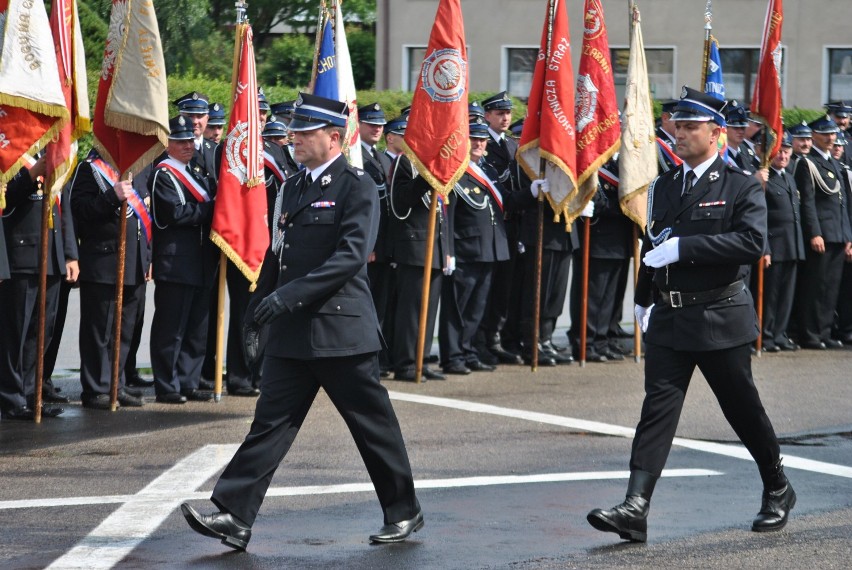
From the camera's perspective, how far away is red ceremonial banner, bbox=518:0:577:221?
40.1 feet

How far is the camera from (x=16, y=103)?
9.27m

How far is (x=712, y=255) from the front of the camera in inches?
260

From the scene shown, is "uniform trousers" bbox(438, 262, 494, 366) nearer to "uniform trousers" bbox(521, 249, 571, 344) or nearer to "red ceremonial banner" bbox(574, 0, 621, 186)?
"uniform trousers" bbox(521, 249, 571, 344)

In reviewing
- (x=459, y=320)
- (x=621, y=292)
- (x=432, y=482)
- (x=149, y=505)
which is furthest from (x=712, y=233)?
(x=621, y=292)

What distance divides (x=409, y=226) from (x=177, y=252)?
2.19 m

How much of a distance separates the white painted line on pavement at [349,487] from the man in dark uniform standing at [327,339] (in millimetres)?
911

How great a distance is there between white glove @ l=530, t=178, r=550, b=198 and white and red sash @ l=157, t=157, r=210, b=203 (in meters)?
3.09

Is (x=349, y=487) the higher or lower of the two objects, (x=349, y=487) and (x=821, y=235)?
the lower

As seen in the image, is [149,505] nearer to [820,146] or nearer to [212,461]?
[212,461]

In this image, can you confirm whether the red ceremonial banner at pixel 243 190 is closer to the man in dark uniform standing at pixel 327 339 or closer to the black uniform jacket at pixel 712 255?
the man in dark uniform standing at pixel 327 339

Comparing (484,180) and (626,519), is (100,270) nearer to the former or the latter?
(484,180)

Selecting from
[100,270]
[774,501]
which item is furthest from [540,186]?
[774,501]

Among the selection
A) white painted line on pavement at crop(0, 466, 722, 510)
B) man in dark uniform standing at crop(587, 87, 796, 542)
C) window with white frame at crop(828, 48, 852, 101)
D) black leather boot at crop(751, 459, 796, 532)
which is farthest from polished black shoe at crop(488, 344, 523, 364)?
window with white frame at crop(828, 48, 852, 101)

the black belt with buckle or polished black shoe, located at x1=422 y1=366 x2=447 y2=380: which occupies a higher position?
the black belt with buckle
